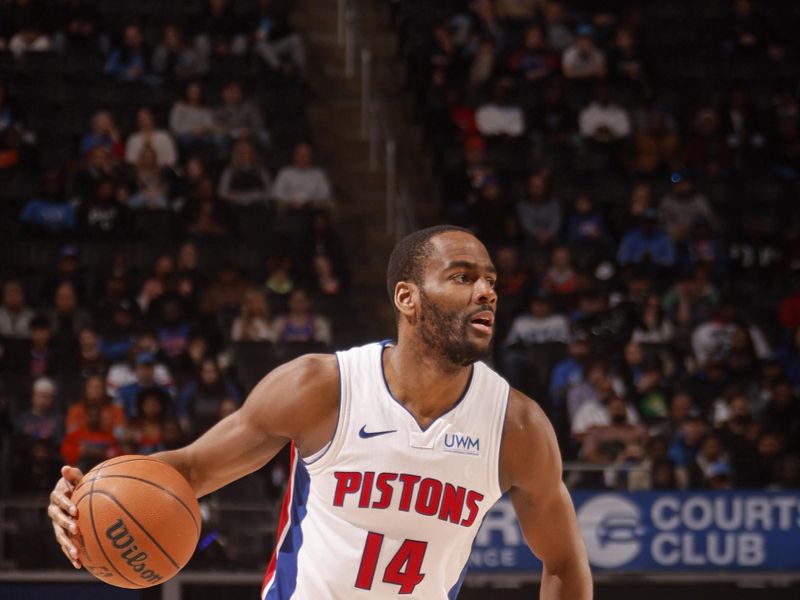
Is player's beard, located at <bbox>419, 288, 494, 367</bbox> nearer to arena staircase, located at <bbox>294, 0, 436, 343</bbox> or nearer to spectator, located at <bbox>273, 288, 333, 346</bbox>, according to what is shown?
spectator, located at <bbox>273, 288, 333, 346</bbox>

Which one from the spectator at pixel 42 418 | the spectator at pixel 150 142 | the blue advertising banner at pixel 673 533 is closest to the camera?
the blue advertising banner at pixel 673 533

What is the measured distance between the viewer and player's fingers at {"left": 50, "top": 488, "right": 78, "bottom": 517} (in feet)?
12.7

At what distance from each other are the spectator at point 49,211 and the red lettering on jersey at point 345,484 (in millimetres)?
8264

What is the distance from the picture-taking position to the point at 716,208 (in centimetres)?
1303

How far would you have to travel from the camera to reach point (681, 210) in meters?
12.7

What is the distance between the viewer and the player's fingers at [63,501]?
3.86 metres

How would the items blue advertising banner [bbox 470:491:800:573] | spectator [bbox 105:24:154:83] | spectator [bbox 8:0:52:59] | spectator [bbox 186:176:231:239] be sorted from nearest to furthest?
blue advertising banner [bbox 470:491:800:573]
spectator [bbox 186:176:231:239]
spectator [bbox 105:24:154:83]
spectator [bbox 8:0:52:59]

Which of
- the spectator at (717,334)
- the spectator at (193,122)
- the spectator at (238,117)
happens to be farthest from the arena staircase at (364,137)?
the spectator at (717,334)

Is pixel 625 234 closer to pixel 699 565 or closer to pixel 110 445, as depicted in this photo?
pixel 699 565

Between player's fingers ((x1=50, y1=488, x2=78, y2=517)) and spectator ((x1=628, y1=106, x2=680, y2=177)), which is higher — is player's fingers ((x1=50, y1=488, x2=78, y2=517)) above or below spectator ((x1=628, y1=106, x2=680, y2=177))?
below

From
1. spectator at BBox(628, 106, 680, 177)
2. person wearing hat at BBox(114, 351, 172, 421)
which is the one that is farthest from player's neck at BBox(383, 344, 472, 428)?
spectator at BBox(628, 106, 680, 177)

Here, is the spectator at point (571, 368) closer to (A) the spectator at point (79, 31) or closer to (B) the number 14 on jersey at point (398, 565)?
(A) the spectator at point (79, 31)

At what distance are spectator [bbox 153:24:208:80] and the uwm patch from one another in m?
9.65

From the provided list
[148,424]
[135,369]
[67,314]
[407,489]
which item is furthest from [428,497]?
[67,314]
